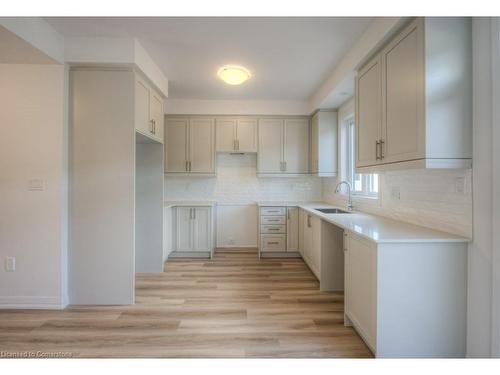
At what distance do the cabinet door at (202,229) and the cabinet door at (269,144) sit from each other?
1.16m

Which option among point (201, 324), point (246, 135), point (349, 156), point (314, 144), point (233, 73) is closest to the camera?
point (201, 324)

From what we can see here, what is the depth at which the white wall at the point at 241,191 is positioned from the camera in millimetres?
4871

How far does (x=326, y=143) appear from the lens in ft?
13.9

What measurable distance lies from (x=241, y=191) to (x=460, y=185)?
3.46 metres

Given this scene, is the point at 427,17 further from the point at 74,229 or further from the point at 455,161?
the point at 74,229

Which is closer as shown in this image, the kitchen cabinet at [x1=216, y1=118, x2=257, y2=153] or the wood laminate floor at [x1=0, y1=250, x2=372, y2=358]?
the wood laminate floor at [x1=0, y1=250, x2=372, y2=358]

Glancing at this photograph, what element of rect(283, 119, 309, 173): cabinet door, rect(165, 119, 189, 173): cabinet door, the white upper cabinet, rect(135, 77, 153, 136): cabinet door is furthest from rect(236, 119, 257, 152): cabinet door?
the white upper cabinet

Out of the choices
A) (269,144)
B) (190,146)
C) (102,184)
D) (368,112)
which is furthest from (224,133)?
(368,112)

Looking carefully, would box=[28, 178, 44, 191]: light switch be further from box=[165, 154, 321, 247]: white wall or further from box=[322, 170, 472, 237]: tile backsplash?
box=[322, 170, 472, 237]: tile backsplash

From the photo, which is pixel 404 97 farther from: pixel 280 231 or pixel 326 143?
pixel 280 231

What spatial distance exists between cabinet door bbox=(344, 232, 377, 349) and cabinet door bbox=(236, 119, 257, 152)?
2.68 m

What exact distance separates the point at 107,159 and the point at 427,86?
2737 millimetres

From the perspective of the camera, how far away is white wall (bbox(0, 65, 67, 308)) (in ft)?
8.30
